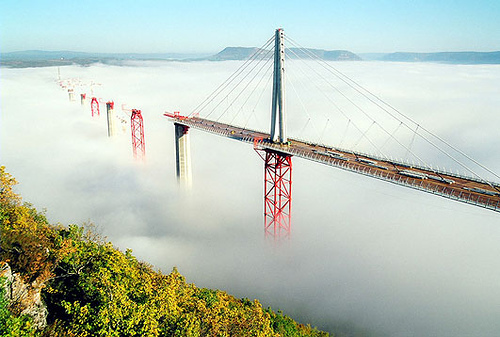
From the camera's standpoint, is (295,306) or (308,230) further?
(308,230)

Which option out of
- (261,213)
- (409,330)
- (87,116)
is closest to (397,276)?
(409,330)

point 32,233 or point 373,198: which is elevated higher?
point 32,233

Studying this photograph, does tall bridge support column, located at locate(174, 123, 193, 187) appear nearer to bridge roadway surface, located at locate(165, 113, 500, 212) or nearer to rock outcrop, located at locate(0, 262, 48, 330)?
bridge roadway surface, located at locate(165, 113, 500, 212)

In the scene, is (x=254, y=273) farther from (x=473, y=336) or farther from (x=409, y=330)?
(x=473, y=336)

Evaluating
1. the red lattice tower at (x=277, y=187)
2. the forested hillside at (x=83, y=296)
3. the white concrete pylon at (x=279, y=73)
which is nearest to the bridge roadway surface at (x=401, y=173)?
the red lattice tower at (x=277, y=187)

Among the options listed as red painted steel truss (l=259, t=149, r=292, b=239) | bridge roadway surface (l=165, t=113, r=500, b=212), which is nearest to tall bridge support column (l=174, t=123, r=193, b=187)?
bridge roadway surface (l=165, t=113, r=500, b=212)
